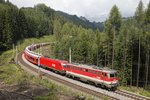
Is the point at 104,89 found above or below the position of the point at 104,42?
below

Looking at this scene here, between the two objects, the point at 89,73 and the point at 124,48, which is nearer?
the point at 89,73

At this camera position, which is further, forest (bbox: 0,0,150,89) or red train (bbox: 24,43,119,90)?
forest (bbox: 0,0,150,89)

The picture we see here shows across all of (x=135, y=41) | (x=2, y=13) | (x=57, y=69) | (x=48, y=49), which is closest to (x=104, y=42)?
(x=135, y=41)

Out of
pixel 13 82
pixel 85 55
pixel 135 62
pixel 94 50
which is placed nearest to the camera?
pixel 13 82

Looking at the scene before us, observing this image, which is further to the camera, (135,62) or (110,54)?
(110,54)

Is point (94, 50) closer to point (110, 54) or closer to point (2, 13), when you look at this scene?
point (110, 54)

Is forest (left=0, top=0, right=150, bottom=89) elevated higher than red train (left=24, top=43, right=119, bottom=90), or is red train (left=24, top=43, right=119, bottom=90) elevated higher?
forest (left=0, top=0, right=150, bottom=89)

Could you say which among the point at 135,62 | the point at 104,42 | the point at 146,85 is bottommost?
the point at 146,85

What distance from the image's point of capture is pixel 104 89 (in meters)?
→ 44.8

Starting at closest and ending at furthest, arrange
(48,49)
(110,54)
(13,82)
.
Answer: (13,82), (110,54), (48,49)

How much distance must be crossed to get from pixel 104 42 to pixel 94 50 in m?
6.68

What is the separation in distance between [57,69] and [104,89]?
18.4 m

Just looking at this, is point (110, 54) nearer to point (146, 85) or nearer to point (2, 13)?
point (146, 85)

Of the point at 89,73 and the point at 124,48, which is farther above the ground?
the point at 124,48
